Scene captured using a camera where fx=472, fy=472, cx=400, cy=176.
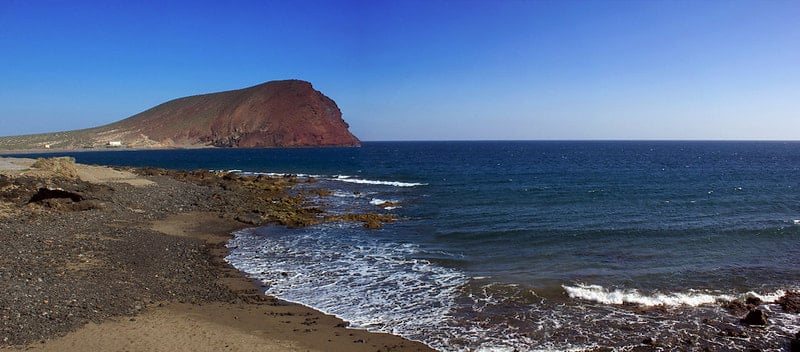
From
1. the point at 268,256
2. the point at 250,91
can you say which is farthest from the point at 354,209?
the point at 250,91

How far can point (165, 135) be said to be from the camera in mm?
164875

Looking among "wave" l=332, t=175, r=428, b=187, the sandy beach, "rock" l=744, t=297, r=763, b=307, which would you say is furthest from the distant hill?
"rock" l=744, t=297, r=763, b=307

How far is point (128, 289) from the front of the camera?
13.8 m

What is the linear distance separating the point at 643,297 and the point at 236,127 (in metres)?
162

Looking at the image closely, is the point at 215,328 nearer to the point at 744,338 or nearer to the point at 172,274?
the point at 172,274

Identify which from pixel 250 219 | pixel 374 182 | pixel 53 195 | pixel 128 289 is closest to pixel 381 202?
pixel 250 219

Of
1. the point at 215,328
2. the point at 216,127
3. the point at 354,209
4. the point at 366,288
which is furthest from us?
the point at 216,127

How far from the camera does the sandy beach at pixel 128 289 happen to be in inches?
422

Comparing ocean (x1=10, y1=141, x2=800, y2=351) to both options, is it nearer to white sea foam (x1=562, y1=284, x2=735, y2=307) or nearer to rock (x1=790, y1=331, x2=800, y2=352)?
white sea foam (x1=562, y1=284, x2=735, y2=307)

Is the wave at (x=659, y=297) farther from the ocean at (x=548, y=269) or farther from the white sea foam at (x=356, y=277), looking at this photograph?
the white sea foam at (x=356, y=277)

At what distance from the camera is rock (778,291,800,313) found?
44.7ft

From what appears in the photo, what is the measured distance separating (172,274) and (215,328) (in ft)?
17.4

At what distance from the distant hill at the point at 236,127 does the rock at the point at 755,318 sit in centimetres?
15399

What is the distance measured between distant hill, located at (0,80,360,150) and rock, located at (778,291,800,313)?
153m
